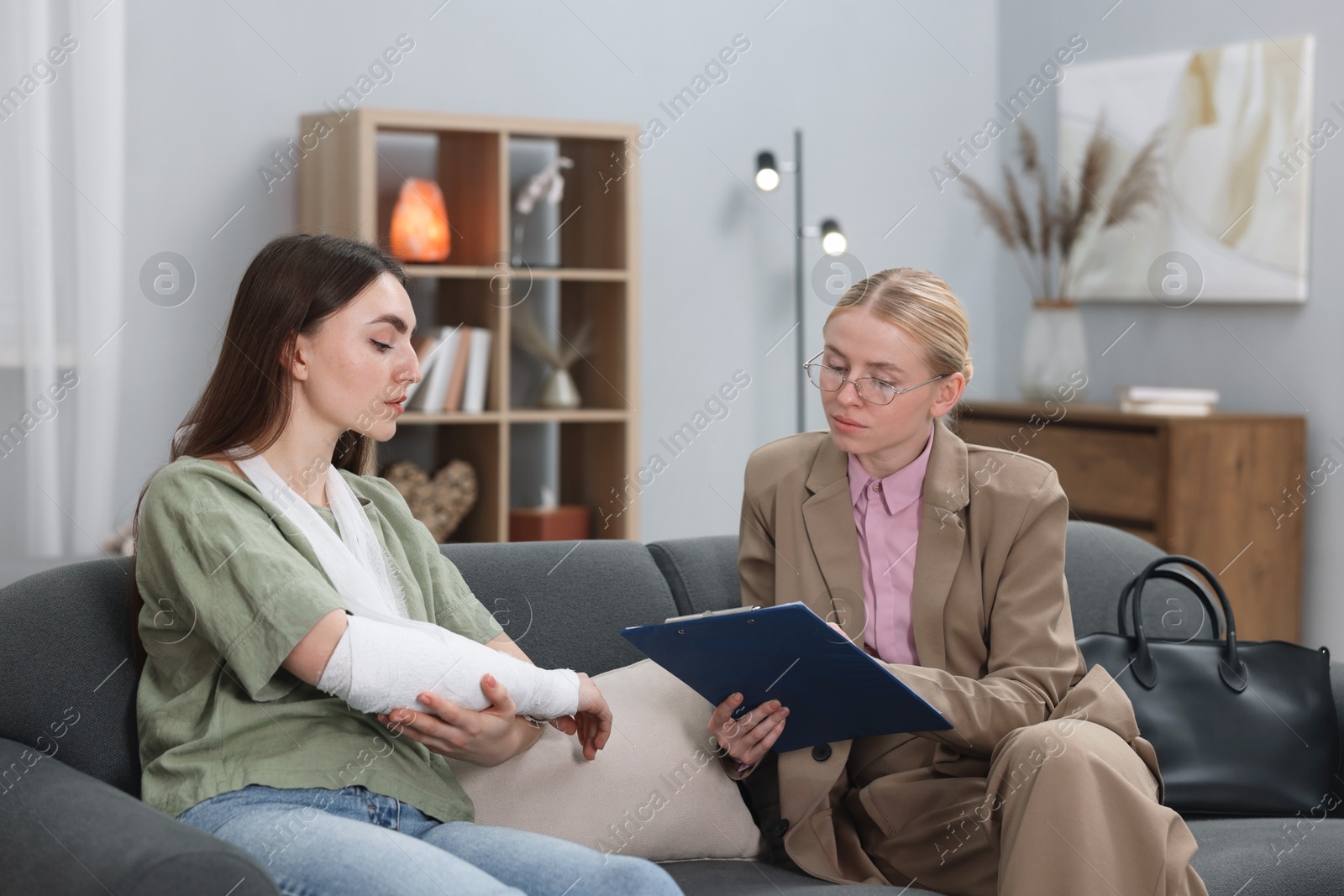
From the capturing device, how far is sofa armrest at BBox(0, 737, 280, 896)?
3.91 feet

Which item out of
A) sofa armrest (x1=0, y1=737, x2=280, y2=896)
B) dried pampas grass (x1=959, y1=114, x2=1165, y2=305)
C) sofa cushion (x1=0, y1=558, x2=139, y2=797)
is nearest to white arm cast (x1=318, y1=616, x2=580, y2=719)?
sofa armrest (x1=0, y1=737, x2=280, y2=896)

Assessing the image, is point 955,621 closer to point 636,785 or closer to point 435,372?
point 636,785

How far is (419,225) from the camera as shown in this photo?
140 inches

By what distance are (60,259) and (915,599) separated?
96.9 inches

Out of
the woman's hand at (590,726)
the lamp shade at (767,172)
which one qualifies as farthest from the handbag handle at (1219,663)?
the lamp shade at (767,172)

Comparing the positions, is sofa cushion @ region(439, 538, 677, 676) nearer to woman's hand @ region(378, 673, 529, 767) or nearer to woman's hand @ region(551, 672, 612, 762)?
woman's hand @ region(551, 672, 612, 762)

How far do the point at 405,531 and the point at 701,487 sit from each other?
104 inches

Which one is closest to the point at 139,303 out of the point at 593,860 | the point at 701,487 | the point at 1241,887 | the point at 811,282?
the point at 701,487

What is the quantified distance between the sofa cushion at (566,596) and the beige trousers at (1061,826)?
1.78ft

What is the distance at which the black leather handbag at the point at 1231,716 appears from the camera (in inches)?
77.3

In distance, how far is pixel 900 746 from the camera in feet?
5.96

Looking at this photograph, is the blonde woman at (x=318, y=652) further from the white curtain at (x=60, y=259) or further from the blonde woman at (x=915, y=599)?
the white curtain at (x=60, y=259)

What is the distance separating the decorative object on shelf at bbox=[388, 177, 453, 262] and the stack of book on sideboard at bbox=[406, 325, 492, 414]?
0.68ft

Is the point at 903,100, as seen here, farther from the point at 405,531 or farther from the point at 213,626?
the point at 213,626
